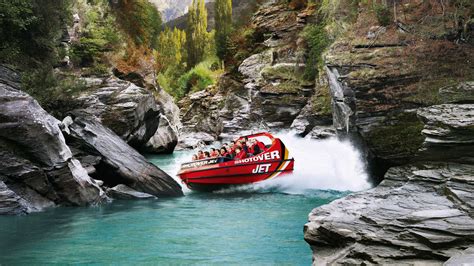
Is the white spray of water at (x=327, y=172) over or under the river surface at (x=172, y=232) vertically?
under

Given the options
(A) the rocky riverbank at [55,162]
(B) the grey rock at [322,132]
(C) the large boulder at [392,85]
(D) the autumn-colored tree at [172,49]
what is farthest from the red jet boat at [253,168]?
(D) the autumn-colored tree at [172,49]

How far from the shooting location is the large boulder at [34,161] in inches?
523

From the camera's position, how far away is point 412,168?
8.30 m

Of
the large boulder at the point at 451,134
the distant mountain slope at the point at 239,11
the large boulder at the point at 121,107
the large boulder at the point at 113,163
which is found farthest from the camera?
the distant mountain slope at the point at 239,11

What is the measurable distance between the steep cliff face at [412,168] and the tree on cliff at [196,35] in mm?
49991

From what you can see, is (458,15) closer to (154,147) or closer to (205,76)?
(154,147)

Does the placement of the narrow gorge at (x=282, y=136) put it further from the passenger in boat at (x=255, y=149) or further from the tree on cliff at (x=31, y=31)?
the passenger in boat at (x=255, y=149)

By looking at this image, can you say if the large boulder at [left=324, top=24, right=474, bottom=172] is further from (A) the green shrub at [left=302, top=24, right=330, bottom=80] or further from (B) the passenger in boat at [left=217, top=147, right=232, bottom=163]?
(A) the green shrub at [left=302, top=24, right=330, bottom=80]

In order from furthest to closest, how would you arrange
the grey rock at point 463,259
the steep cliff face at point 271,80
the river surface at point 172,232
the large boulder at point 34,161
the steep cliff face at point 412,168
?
the steep cliff face at point 271,80 < the large boulder at point 34,161 < the river surface at point 172,232 < the steep cliff face at point 412,168 < the grey rock at point 463,259

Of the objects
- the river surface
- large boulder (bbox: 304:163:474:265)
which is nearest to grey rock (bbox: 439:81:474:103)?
large boulder (bbox: 304:163:474:265)

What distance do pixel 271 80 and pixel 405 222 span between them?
25.6 meters

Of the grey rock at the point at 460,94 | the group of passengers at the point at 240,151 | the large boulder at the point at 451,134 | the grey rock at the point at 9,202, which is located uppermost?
the grey rock at the point at 460,94

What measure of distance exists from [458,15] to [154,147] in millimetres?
22900

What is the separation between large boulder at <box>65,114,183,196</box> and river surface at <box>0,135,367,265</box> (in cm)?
99
